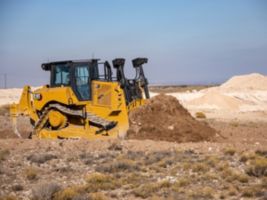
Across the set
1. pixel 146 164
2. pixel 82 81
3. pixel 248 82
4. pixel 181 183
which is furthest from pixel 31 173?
pixel 248 82

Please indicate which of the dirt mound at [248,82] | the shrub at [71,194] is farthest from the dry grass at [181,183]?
the dirt mound at [248,82]

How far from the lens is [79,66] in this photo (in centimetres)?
1978

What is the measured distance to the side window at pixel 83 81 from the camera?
1973cm

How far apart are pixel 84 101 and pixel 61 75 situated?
1.36 meters

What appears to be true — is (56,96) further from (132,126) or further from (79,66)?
(132,126)

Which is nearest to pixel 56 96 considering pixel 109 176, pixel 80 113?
pixel 80 113

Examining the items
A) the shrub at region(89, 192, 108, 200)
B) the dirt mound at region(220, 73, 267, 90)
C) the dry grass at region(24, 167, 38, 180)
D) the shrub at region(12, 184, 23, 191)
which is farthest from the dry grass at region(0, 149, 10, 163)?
the dirt mound at region(220, 73, 267, 90)

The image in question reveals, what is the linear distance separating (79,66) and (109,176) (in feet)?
24.4

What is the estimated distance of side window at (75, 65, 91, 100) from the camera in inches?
777

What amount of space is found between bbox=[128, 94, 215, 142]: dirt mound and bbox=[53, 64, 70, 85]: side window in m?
2.65

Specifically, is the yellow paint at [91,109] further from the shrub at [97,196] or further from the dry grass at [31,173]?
the shrub at [97,196]

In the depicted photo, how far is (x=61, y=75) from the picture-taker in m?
20.2

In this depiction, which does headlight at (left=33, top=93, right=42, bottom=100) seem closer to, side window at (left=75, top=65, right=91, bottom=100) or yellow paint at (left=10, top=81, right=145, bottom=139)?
yellow paint at (left=10, top=81, right=145, bottom=139)

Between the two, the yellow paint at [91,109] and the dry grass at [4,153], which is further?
the yellow paint at [91,109]
